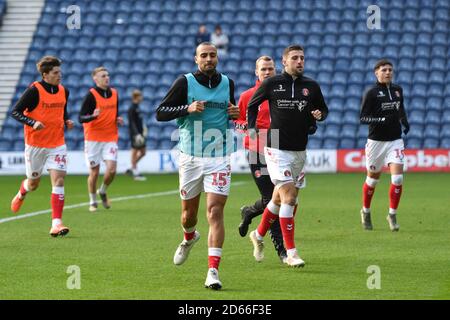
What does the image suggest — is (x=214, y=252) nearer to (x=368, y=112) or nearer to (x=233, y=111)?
(x=233, y=111)

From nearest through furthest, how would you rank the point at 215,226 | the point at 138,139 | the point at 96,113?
the point at 215,226, the point at 96,113, the point at 138,139

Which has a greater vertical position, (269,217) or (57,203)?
(269,217)

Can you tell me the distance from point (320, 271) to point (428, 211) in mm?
6993

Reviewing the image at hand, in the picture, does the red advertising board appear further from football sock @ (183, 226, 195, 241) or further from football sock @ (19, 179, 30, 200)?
football sock @ (183, 226, 195, 241)

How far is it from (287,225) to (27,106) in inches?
182

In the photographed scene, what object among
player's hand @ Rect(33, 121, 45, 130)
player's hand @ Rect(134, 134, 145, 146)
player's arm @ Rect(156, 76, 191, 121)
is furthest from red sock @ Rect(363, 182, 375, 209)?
player's hand @ Rect(134, 134, 145, 146)

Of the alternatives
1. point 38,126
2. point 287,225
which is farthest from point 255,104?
point 38,126

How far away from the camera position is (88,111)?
16812 millimetres

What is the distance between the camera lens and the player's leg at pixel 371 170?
551 inches

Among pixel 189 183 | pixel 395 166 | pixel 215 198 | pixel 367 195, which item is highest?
pixel 189 183

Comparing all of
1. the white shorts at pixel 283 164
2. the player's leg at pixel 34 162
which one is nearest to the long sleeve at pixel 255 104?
the white shorts at pixel 283 164

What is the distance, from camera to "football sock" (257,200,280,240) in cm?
1096

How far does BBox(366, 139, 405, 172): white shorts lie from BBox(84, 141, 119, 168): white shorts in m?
4.98
